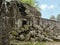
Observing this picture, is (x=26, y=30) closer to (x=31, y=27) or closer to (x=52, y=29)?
(x=31, y=27)

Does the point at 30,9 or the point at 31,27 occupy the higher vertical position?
the point at 30,9

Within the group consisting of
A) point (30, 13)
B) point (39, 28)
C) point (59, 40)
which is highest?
point (30, 13)

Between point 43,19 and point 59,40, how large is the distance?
199 centimetres

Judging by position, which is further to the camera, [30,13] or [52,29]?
[52,29]

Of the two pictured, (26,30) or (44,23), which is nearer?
(26,30)

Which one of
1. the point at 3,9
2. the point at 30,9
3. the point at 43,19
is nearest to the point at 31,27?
the point at 30,9

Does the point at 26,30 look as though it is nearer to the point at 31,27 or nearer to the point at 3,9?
the point at 31,27

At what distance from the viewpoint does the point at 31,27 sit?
9398 mm

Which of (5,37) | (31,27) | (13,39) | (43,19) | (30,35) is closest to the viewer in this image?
(5,37)

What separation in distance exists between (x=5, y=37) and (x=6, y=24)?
1.17 ft

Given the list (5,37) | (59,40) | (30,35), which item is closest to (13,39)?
(30,35)

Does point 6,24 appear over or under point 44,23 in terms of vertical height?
over

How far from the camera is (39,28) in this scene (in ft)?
32.0

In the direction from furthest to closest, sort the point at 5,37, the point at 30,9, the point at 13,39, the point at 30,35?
the point at 30,9, the point at 30,35, the point at 13,39, the point at 5,37
